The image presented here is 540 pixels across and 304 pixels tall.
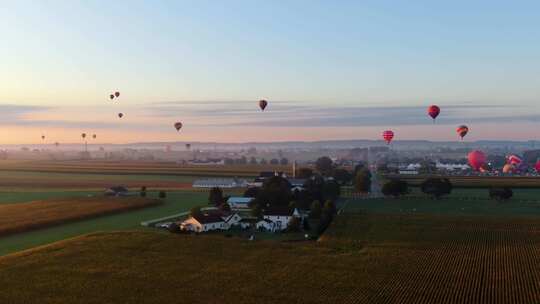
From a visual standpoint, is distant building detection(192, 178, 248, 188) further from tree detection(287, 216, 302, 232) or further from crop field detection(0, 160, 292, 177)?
tree detection(287, 216, 302, 232)

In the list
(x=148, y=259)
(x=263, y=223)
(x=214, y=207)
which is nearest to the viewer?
(x=148, y=259)

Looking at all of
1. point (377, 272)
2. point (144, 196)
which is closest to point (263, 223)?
point (377, 272)

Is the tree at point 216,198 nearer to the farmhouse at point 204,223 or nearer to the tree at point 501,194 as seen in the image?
the farmhouse at point 204,223

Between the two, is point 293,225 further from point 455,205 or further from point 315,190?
point 455,205

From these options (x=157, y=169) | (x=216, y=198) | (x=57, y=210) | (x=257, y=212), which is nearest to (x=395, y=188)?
(x=216, y=198)

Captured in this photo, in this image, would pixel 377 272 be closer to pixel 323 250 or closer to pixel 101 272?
pixel 323 250

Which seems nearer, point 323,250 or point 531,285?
point 531,285

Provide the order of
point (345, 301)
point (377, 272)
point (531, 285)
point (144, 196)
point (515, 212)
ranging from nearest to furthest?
point (345, 301) → point (531, 285) → point (377, 272) → point (515, 212) → point (144, 196)

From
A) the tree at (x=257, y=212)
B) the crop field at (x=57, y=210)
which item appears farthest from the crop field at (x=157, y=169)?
the tree at (x=257, y=212)
